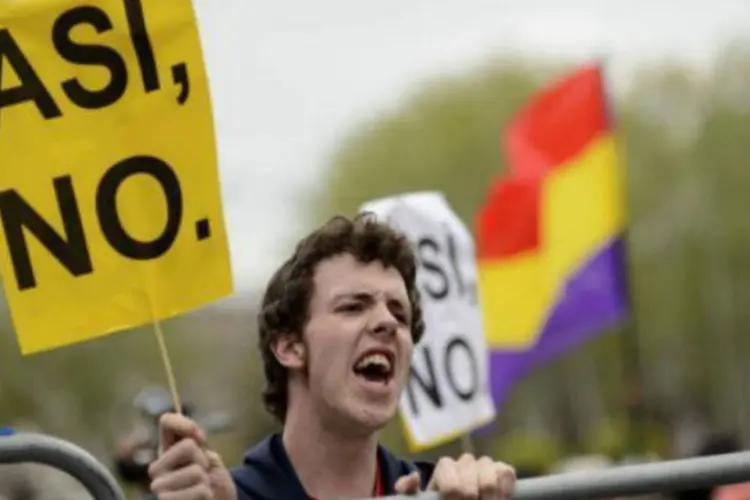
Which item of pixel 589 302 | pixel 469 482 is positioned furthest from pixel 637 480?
pixel 589 302

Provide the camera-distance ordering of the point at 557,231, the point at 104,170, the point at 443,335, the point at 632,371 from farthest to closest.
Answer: the point at 632,371 → the point at 557,231 → the point at 443,335 → the point at 104,170

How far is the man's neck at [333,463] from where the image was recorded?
5879 millimetres

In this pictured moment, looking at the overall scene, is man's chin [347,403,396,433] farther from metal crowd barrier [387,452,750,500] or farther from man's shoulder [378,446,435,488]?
metal crowd barrier [387,452,750,500]

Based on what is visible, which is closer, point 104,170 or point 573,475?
point 573,475

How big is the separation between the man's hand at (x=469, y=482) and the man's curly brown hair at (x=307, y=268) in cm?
64

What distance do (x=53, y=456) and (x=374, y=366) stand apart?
790 millimetres

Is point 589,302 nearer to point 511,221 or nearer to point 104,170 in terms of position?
point 511,221

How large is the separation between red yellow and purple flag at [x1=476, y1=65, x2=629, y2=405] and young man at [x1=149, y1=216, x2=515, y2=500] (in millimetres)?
8240

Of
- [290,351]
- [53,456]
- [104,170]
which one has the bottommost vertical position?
[290,351]

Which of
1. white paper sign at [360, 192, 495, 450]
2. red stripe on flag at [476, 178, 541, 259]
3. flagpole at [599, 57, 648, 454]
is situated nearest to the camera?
white paper sign at [360, 192, 495, 450]

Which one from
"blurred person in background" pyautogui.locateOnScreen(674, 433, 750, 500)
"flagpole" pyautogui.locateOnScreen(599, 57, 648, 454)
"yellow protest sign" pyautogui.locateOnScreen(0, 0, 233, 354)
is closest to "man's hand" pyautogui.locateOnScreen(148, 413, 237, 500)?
"yellow protest sign" pyautogui.locateOnScreen(0, 0, 233, 354)

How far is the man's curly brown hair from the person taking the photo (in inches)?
238

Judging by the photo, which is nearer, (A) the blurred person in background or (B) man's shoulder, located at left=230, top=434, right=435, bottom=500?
(B) man's shoulder, located at left=230, top=434, right=435, bottom=500

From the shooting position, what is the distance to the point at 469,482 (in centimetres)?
546
